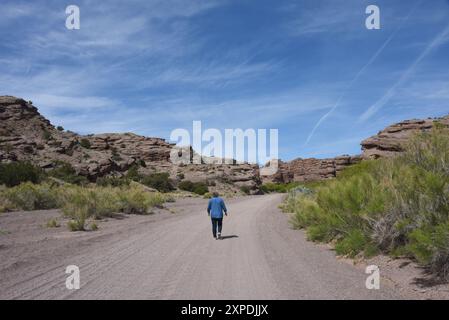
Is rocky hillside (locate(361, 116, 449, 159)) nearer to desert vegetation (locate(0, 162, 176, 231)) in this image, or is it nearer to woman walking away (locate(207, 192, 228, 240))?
desert vegetation (locate(0, 162, 176, 231))

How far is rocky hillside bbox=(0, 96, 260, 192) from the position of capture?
5588cm

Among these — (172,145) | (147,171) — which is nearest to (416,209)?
(147,171)

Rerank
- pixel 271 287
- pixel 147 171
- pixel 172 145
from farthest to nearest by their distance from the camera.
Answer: pixel 172 145
pixel 147 171
pixel 271 287

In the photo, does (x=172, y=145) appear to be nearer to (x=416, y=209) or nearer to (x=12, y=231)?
(x=12, y=231)

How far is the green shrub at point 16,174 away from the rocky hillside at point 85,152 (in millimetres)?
10019

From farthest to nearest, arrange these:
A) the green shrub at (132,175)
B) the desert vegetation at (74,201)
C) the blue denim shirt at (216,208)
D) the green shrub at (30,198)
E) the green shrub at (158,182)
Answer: the green shrub at (132,175)
the green shrub at (158,182)
the green shrub at (30,198)
the desert vegetation at (74,201)
the blue denim shirt at (216,208)

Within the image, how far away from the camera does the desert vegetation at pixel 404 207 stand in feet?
26.1

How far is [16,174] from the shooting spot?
122ft

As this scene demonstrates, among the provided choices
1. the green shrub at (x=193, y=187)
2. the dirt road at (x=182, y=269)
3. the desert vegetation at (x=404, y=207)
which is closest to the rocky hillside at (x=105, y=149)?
the green shrub at (x=193, y=187)

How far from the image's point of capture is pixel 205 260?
10.7 metres

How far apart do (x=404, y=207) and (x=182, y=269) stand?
497 cm

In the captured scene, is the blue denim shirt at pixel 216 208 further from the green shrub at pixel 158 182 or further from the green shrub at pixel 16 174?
the green shrub at pixel 158 182
